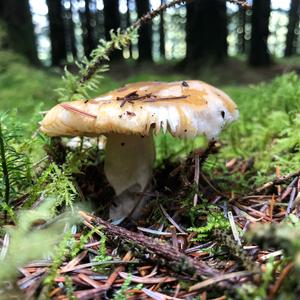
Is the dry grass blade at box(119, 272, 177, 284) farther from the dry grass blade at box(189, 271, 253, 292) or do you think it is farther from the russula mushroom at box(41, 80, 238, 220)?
the russula mushroom at box(41, 80, 238, 220)

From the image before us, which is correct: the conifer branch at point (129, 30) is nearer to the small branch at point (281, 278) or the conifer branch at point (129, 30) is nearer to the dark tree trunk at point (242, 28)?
the small branch at point (281, 278)

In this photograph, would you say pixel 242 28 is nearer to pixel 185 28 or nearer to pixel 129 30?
pixel 185 28

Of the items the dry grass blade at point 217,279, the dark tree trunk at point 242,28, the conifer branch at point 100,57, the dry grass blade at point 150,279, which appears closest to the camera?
the dry grass blade at point 217,279

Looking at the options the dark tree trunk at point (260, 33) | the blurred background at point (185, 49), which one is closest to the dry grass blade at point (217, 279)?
the blurred background at point (185, 49)

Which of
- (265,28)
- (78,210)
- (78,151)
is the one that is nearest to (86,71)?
(78,151)

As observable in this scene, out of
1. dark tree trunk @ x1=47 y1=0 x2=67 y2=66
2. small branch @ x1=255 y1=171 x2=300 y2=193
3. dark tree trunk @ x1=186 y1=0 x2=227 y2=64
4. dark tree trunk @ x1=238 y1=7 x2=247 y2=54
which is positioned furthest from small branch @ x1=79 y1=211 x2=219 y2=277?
dark tree trunk @ x1=238 y1=7 x2=247 y2=54

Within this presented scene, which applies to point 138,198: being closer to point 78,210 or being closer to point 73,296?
point 78,210
